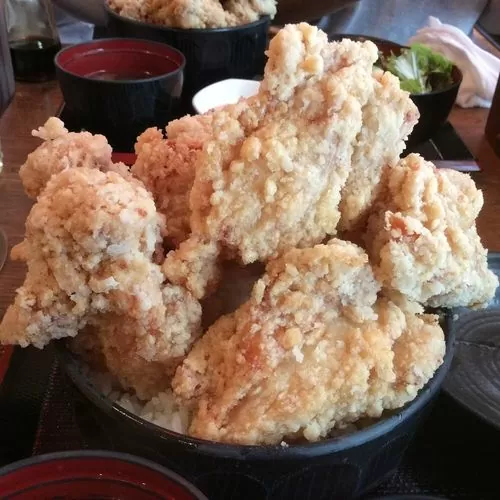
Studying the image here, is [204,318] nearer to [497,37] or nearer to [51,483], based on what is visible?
[51,483]

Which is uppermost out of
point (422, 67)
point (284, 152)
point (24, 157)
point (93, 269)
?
point (284, 152)

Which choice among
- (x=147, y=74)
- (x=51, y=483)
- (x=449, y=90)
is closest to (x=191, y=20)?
(x=147, y=74)

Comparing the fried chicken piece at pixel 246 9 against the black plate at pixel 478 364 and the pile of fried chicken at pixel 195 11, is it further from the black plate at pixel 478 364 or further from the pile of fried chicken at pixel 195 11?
the black plate at pixel 478 364

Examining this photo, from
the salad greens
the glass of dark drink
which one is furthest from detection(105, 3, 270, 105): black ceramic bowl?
the salad greens

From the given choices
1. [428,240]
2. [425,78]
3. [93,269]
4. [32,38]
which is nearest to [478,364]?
[428,240]

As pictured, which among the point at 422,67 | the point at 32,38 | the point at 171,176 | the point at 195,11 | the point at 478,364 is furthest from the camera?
the point at 32,38

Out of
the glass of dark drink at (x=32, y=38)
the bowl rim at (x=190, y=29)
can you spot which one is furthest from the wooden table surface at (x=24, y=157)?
the bowl rim at (x=190, y=29)

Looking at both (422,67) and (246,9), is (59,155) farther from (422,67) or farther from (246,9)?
(422,67)

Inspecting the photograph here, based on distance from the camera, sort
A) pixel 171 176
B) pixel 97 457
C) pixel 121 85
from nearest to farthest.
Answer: pixel 97 457 < pixel 171 176 < pixel 121 85
